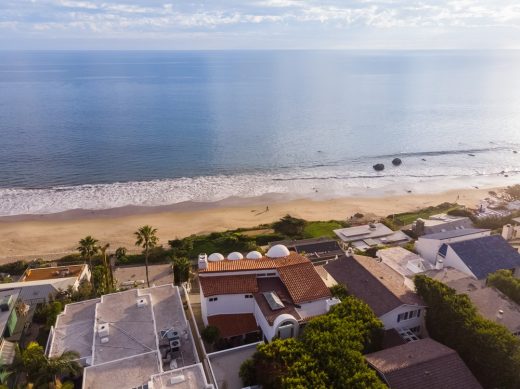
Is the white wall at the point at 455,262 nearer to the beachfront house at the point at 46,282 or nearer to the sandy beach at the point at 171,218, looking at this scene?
the sandy beach at the point at 171,218

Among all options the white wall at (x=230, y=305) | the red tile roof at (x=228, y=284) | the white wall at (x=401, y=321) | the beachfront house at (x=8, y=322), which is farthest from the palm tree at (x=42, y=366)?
the white wall at (x=401, y=321)

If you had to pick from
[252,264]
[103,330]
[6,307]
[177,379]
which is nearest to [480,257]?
[252,264]

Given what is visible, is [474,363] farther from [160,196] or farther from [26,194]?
[26,194]

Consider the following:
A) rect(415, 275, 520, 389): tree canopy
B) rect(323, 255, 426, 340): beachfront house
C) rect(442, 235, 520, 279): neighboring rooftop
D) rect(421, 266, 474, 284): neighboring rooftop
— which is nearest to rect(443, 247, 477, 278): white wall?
rect(442, 235, 520, 279): neighboring rooftop

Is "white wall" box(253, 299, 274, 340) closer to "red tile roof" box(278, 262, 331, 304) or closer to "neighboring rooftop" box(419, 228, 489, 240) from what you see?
"red tile roof" box(278, 262, 331, 304)

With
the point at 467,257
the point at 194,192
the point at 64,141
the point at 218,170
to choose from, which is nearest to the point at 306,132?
the point at 218,170
